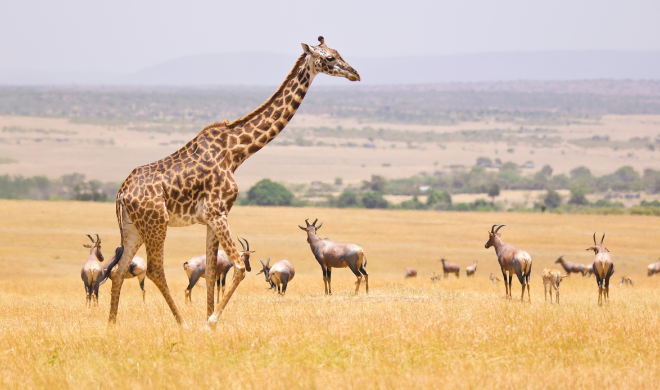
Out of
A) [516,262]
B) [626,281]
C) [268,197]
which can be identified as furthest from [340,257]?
[268,197]

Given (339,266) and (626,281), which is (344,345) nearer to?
(339,266)

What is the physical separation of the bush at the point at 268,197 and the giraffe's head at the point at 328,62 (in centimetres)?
7803

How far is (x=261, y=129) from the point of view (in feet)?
40.3

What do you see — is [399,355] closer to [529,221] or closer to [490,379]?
[490,379]

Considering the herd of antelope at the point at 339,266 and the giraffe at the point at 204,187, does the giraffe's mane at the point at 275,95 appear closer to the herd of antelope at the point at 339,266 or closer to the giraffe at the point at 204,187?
the giraffe at the point at 204,187

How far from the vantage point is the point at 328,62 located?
12.2 metres

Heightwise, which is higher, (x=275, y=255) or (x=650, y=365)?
(x=650, y=365)

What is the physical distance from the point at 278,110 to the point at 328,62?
116cm

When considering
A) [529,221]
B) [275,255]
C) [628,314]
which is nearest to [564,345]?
[628,314]

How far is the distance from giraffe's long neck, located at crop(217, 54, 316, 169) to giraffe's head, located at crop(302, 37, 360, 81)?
0.12m

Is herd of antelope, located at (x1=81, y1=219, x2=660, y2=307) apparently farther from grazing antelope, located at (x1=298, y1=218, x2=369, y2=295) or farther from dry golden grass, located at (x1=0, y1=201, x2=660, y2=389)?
dry golden grass, located at (x1=0, y1=201, x2=660, y2=389)

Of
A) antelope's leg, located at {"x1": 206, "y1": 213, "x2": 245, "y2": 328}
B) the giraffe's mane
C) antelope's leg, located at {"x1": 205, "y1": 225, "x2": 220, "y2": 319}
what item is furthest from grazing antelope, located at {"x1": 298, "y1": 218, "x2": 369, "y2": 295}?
antelope's leg, located at {"x1": 206, "y1": 213, "x2": 245, "y2": 328}

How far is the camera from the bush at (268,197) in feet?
296

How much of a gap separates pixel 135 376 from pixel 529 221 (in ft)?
178
